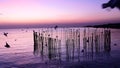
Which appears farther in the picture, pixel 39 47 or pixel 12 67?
pixel 39 47

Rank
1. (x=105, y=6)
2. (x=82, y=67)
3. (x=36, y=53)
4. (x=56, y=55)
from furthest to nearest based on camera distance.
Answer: (x=36, y=53)
(x=56, y=55)
(x=82, y=67)
(x=105, y=6)

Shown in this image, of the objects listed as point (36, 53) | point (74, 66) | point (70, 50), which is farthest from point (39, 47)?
point (74, 66)

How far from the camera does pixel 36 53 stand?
29625 mm

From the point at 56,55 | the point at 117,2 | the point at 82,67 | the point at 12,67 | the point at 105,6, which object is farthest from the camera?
the point at 56,55

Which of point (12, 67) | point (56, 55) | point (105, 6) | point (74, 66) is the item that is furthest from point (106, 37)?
point (105, 6)

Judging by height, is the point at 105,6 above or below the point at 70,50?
above

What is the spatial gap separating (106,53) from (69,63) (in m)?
6.61

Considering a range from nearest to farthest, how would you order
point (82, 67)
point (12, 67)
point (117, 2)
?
point (117, 2)
point (82, 67)
point (12, 67)

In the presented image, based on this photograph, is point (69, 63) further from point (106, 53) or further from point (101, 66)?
point (106, 53)

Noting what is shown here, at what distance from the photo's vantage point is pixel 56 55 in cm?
2522

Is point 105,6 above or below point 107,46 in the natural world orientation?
above

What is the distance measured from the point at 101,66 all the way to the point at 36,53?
12344 mm

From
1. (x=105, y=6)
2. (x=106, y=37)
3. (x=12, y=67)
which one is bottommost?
(x=12, y=67)

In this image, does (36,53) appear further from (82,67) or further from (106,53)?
(82,67)
